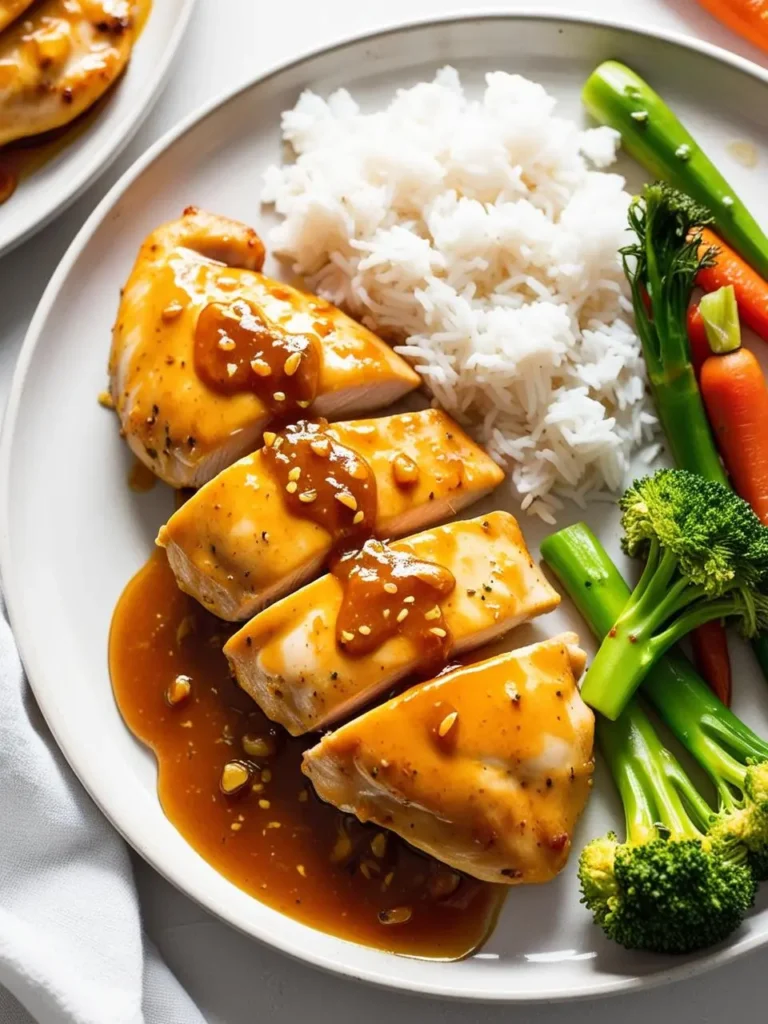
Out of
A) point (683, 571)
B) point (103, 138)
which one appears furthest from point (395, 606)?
point (103, 138)

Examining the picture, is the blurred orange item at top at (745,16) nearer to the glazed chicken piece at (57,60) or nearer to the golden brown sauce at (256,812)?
the glazed chicken piece at (57,60)

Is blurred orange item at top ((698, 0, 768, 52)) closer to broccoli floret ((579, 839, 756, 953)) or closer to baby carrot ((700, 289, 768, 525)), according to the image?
baby carrot ((700, 289, 768, 525))

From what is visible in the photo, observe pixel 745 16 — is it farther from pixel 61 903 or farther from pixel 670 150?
pixel 61 903

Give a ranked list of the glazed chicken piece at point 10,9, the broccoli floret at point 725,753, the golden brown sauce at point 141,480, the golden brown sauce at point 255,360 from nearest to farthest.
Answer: the broccoli floret at point 725,753 → the golden brown sauce at point 255,360 → the golden brown sauce at point 141,480 → the glazed chicken piece at point 10,9

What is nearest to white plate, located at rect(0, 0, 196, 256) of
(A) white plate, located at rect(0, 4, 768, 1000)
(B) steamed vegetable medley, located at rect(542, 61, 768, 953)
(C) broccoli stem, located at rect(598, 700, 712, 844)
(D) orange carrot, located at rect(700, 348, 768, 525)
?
(A) white plate, located at rect(0, 4, 768, 1000)

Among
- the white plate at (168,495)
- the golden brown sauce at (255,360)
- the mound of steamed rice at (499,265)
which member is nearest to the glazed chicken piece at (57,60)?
the white plate at (168,495)

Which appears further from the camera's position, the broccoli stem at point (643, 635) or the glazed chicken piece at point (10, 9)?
the glazed chicken piece at point (10, 9)

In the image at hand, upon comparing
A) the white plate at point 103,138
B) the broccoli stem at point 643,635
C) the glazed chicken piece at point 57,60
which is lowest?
the broccoli stem at point 643,635
